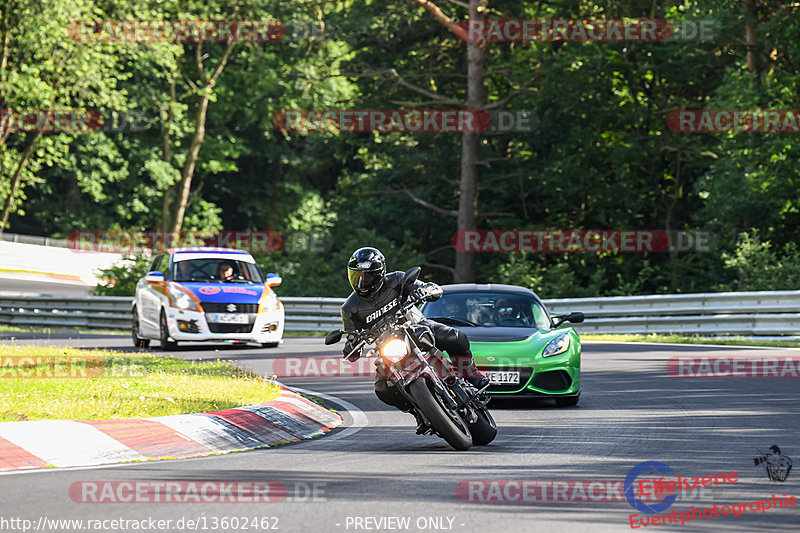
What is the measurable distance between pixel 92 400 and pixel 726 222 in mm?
25928

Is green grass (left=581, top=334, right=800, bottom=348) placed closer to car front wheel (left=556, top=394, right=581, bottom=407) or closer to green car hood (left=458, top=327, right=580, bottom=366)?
car front wheel (left=556, top=394, right=581, bottom=407)

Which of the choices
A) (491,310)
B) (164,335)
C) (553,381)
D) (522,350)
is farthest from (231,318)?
(553,381)

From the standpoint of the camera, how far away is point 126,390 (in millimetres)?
12578

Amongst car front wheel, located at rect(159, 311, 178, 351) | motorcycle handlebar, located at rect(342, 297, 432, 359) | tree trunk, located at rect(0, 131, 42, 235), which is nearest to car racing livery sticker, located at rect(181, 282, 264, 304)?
car front wheel, located at rect(159, 311, 178, 351)

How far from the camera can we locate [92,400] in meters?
11.7

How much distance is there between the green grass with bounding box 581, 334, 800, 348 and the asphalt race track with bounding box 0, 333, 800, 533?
321 inches

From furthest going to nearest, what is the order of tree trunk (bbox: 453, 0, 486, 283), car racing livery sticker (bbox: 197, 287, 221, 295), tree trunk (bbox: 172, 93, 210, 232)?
1. tree trunk (bbox: 172, 93, 210, 232)
2. tree trunk (bbox: 453, 0, 486, 283)
3. car racing livery sticker (bbox: 197, 287, 221, 295)

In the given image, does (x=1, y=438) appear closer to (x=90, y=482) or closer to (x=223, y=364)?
(x=90, y=482)

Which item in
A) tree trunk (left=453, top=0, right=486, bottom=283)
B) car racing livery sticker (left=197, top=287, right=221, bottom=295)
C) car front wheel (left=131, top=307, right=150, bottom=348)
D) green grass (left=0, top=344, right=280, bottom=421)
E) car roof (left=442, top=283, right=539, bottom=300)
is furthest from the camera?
tree trunk (left=453, top=0, right=486, bottom=283)

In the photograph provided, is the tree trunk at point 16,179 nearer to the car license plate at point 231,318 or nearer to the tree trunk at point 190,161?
the tree trunk at point 190,161

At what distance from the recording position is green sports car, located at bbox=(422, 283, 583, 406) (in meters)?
13.3

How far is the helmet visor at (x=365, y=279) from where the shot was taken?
960 cm

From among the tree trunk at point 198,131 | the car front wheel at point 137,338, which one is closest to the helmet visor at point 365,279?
the car front wheel at point 137,338

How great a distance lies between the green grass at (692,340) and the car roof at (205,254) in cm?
751
